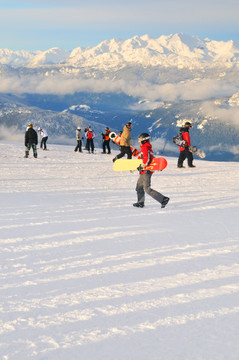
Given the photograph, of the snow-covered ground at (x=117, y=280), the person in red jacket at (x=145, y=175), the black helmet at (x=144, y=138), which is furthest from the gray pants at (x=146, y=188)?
the black helmet at (x=144, y=138)

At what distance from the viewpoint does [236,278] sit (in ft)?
16.2

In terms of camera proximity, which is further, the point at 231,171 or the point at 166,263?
the point at 231,171

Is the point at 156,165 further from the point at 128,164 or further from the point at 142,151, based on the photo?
the point at 128,164

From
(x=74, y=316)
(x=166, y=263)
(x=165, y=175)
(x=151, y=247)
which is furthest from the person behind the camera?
(x=165, y=175)

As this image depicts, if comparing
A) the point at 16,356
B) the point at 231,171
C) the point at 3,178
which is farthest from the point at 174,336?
the point at 231,171

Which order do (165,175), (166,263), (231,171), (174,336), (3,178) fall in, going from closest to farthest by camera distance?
(174,336), (166,263), (3,178), (165,175), (231,171)

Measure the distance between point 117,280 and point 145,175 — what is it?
4.82m

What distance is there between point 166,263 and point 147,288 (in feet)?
3.10

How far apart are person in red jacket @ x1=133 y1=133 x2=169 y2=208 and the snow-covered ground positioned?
0.30 meters

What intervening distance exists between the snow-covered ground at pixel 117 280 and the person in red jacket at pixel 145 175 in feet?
1.00

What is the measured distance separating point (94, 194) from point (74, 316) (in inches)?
294

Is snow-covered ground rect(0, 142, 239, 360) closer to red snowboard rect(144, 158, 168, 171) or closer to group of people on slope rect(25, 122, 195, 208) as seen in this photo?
group of people on slope rect(25, 122, 195, 208)

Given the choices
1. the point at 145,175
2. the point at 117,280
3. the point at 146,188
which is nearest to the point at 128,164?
the point at 145,175

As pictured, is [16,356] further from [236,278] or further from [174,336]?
[236,278]
